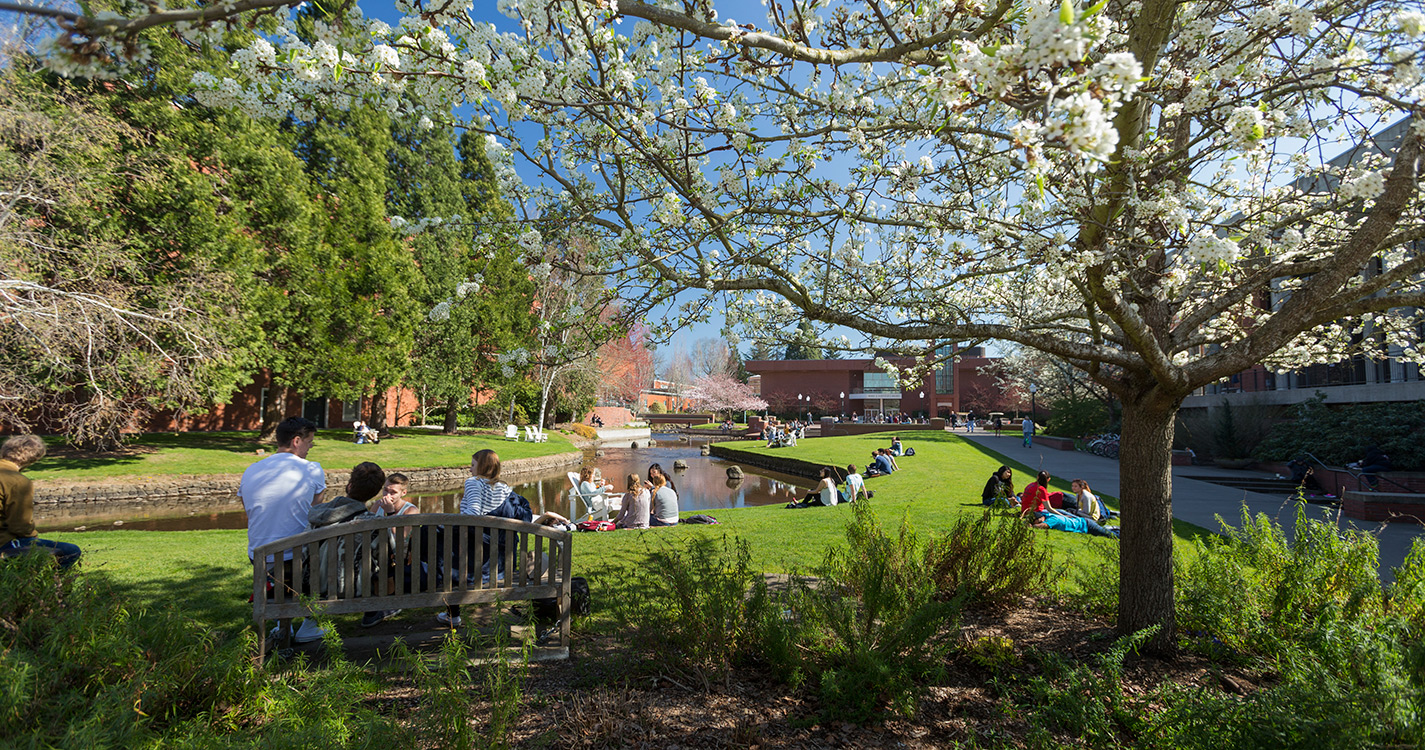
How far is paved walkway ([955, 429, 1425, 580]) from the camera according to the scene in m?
7.22

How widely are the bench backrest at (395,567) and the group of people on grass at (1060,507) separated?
19.0ft

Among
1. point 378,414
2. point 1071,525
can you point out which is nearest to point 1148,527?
point 1071,525

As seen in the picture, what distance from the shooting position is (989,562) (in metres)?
4.42

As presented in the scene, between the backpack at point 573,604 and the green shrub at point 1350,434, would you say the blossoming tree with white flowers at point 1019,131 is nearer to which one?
the backpack at point 573,604

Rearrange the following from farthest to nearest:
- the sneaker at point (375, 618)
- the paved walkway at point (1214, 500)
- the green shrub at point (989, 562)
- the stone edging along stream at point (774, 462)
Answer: the stone edging along stream at point (774, 462)
the paved walkway at point (1214, 500)
the green shrub at point (989, 562)
the sneaker at point (375, 618)

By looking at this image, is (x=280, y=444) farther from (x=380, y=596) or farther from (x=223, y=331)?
(x=223, y=331)

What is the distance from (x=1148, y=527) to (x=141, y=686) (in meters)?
5.08

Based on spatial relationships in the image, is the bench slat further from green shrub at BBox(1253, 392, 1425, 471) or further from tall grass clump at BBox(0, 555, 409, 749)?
green shrub at BBox(1253, 392, 1425, 471)

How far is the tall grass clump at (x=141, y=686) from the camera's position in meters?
2.06

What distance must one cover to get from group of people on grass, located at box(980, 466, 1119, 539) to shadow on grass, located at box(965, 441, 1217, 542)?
385 millimetres

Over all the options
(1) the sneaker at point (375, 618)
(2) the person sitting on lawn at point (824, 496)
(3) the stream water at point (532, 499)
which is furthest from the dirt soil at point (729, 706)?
(3) the stream water at point (532, 499)

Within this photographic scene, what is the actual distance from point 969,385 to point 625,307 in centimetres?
5378

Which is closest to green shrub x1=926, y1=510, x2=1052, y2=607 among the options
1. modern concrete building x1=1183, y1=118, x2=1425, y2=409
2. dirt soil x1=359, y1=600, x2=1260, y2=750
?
dirt soil x1=359, y1=600, x2=1260, y2=750

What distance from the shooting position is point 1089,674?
7.93 feet
